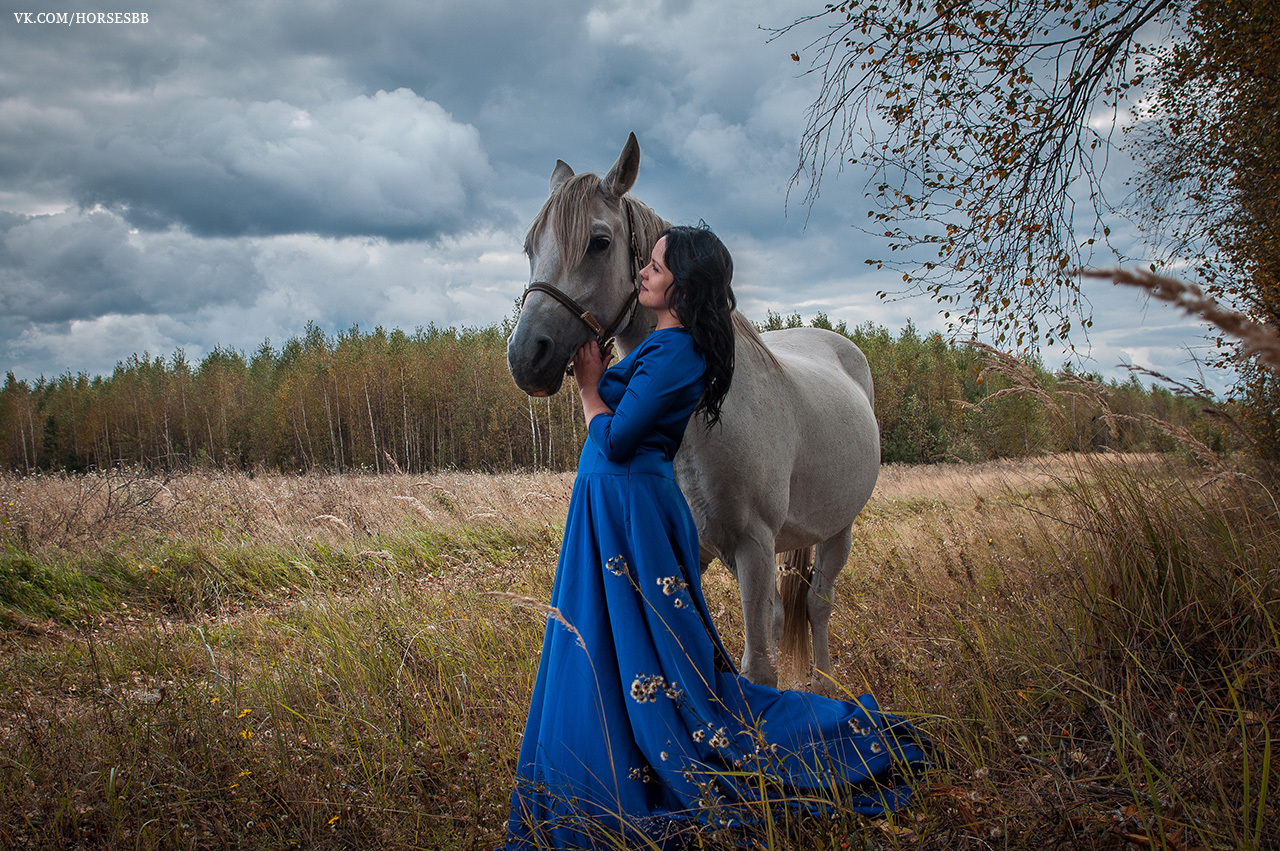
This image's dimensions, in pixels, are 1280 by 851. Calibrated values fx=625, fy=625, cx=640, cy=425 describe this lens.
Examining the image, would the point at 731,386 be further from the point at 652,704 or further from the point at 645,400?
the point at 652,704

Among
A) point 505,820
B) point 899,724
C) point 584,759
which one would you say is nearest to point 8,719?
point 505,820

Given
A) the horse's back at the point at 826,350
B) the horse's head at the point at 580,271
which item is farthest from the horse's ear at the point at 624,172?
the horse's back at the point at 826,350

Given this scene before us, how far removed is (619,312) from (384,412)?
43.9 meters

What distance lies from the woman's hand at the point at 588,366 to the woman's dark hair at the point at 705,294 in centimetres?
35

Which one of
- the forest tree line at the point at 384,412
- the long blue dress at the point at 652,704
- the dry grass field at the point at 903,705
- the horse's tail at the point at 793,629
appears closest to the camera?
the dry grass field at the point at 903,705

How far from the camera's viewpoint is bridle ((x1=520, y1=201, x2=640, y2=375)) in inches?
90.0

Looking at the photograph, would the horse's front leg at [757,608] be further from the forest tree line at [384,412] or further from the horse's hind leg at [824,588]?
the forest tree line at [384,412]

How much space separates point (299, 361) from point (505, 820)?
185ft

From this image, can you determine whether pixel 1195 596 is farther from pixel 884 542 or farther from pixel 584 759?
pixel 884 542

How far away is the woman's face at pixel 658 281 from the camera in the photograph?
7.03 ft

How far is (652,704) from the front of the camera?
194 centimetres

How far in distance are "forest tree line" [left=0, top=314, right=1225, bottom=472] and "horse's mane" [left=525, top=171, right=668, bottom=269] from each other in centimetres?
2997

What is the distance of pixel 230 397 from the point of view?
46875 mm

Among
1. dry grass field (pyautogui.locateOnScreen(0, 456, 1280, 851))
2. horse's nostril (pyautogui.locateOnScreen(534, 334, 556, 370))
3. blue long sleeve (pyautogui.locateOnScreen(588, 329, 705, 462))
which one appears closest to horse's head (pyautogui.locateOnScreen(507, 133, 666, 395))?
horse's nostril (pyautogui.locateOnScreen(534, 334, 556, 370))
